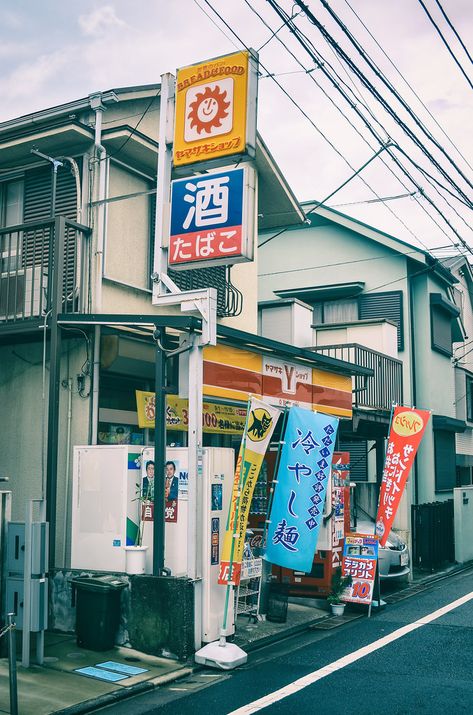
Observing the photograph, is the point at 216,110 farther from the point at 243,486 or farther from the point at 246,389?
the point at 243,486

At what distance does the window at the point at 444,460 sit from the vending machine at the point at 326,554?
32.5 ft

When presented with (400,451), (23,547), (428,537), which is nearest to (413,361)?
(428,537)

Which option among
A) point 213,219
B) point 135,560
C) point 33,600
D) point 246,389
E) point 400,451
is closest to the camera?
point 33,600

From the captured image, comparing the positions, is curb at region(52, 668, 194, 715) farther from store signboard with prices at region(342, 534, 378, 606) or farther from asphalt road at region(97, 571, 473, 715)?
store signboard with prices at region(342, 534, 378, 606)

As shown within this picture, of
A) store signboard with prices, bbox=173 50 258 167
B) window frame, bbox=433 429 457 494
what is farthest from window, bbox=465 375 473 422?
store signboard with prices, bbox=173 50 258 167

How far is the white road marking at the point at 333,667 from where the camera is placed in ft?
23.4

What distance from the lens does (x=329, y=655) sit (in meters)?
9.12

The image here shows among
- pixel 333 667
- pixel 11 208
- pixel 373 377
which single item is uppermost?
pixel 11 208

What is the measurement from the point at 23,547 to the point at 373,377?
37.1 ft

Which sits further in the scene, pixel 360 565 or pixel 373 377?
pixel 373 377

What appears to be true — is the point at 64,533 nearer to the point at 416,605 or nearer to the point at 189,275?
the point at 189,275

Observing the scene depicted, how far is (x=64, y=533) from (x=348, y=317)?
13.8 m

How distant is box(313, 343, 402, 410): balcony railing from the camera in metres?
17.0

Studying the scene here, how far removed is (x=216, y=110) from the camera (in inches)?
368
